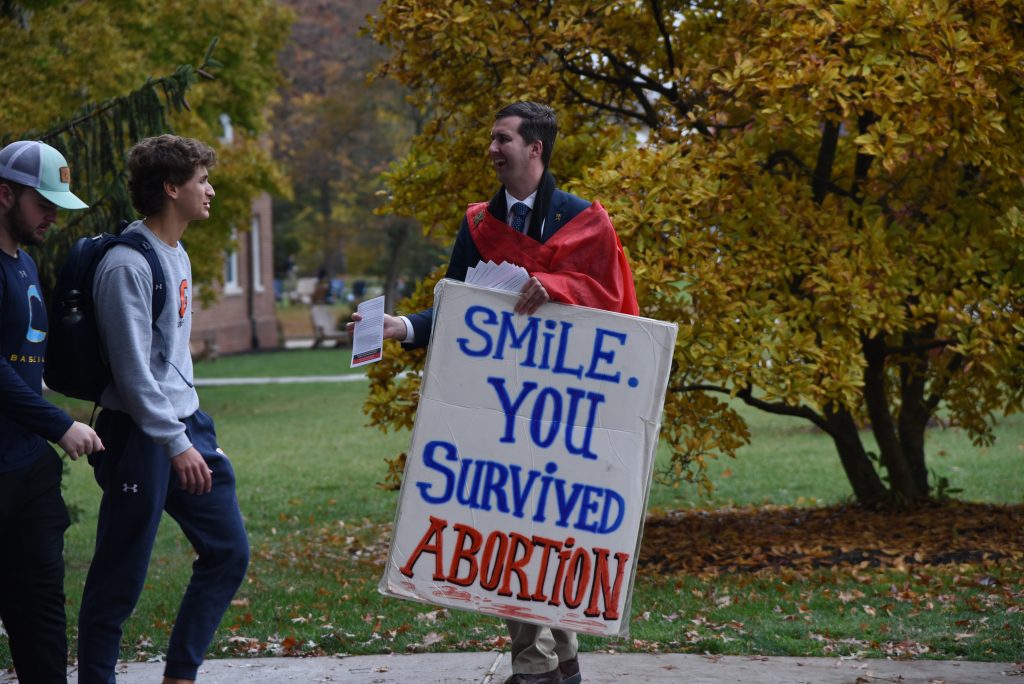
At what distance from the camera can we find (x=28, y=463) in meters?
3.74

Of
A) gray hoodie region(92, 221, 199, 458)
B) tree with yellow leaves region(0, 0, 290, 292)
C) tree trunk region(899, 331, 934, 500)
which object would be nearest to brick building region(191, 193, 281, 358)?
tree with yellow leaves region(0, 0, 290, 292)

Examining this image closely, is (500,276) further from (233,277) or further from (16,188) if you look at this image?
(233,277)

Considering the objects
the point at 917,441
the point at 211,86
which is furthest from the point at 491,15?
the point at 211,86

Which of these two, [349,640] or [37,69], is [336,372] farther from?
[349,640]

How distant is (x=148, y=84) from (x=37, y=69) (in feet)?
22.0

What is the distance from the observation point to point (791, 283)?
7.52 meters

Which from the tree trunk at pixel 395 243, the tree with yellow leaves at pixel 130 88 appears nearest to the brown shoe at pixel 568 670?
the tree with yellow leaves at pixel 130 88

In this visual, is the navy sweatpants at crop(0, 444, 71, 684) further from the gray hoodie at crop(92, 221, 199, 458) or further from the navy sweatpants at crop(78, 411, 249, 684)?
the gray hoodie at crop(92, 221, 199, 458)

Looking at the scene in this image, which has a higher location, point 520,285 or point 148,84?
point 148,84

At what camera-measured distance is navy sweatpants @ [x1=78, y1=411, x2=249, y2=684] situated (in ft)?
12.8

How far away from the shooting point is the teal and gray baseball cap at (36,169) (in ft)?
12.4

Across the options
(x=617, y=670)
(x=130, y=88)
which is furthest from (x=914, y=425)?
(x=130, y=88)

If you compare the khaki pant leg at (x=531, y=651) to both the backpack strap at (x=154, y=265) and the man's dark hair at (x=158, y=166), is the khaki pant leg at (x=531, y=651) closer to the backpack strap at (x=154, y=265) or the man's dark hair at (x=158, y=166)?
the backpack strap at (x=154, y=265)

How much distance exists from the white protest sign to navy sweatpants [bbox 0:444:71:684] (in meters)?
1.07
